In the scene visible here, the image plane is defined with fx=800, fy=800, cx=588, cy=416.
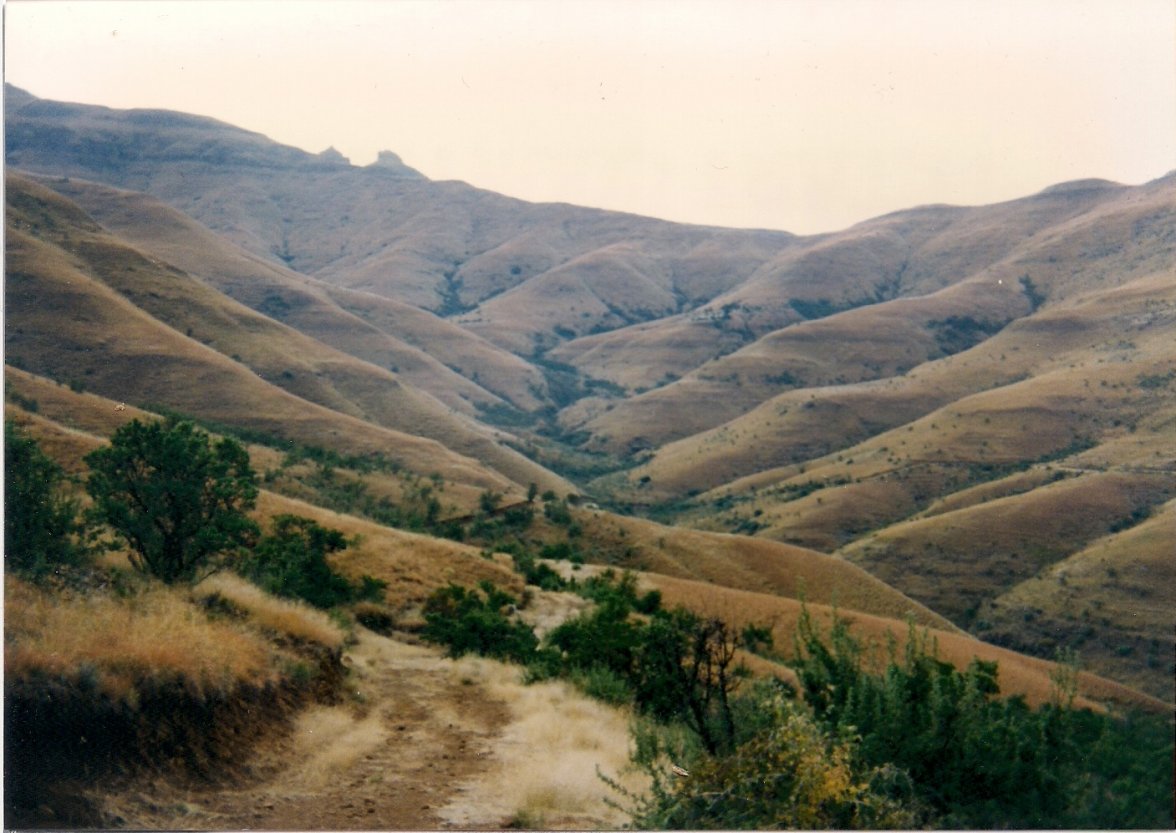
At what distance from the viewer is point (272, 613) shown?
11914 mm

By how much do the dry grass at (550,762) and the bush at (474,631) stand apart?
6.76 feet

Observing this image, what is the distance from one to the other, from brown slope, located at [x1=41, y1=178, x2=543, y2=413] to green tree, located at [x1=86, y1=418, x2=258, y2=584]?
362 feet

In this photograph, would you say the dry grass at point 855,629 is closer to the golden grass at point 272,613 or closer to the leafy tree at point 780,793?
the golden grass at point 272,613

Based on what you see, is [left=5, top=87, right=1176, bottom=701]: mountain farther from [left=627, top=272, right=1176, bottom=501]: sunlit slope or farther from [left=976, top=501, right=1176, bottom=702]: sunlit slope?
[left=627, top=272, right=1176, bottom=501]: sunlit slope

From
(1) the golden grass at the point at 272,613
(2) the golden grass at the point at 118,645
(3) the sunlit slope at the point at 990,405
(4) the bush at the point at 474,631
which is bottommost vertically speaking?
(4) the bush at the point at 474,631

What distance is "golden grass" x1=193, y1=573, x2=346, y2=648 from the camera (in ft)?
38.2

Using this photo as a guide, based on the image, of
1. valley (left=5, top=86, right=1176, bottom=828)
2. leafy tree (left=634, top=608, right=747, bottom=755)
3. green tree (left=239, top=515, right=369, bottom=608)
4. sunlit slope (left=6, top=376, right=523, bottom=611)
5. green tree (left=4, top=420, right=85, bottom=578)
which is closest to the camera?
leafy tree (left=634, top=608, right=747, bottom=755)

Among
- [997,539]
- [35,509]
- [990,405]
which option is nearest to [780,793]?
[35,509]

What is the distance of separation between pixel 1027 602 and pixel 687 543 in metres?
24.7

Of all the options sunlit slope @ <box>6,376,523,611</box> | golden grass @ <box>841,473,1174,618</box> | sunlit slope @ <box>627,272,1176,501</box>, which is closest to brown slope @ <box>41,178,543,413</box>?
sunlit slope @ <box>627,272,1176,501</box>

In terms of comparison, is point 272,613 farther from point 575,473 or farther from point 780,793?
point 575,473

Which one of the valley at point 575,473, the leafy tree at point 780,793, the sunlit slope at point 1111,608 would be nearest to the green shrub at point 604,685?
the valley at point 575,473

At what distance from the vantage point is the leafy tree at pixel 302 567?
52.1 feet

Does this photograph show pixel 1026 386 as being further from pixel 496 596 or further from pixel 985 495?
pixel 496 596
